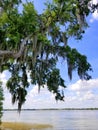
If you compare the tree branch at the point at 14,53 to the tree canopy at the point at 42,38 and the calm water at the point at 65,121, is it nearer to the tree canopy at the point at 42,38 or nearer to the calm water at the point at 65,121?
the tree canopy at the point at 42,38

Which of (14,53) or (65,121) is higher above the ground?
(65,121)

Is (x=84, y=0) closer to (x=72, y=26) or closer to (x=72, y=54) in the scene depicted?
(x=72, y=26)

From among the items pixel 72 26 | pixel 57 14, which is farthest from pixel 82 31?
pixel 57 14

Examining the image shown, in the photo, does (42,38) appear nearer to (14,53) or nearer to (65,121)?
(14,53)

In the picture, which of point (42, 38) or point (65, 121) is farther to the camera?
point (65, 121)

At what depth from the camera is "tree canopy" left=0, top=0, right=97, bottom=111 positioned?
16922mm

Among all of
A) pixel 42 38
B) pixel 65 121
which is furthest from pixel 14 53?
pixel 65 121

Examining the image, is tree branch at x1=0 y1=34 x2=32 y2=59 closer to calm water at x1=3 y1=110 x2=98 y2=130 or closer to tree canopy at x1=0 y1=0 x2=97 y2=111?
tree canopy at x1=0 y1=0 x2=97 y2=111

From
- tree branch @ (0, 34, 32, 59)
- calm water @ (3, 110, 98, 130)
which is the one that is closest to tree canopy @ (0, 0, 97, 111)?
tree branch @ (0, 34, 32, 59)

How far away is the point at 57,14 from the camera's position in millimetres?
17016

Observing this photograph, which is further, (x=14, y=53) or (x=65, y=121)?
(x=65, y=121)

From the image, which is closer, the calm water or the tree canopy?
the tree canopy

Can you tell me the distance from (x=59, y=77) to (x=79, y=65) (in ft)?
4.62

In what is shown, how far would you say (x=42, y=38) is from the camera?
1698 cm
